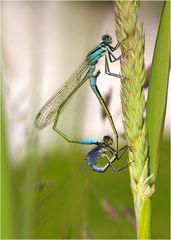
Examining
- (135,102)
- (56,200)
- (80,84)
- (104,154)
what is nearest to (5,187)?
(135,102)

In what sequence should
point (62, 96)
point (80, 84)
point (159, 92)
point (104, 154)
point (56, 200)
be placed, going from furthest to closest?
point (62, 96) < point (80, 84) < point (56, 200) < point (104, 154) < point (159, 92)

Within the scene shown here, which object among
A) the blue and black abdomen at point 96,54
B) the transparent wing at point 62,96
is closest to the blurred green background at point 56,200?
the transparent wing at point 62,96

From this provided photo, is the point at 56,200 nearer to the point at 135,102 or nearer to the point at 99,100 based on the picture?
the point at 99,100

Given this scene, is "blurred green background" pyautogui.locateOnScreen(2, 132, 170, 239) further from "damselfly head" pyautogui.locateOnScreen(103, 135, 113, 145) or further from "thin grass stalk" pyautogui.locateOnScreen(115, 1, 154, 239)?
"thin grass stalk" pyautogui.locateOnScreen(115, 1, 154, 239)

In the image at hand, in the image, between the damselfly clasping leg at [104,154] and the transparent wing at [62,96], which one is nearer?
the damselfly clasping leg at [104,154]

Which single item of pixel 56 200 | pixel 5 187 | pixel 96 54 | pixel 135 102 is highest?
pixel 96 54

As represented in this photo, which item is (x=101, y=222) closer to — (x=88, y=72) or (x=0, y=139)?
(x=88, y=72)

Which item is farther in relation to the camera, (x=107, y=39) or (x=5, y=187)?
(x=107, y=39)

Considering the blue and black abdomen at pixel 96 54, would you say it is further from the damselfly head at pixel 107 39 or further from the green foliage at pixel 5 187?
the green foliage at pixel 5 187
